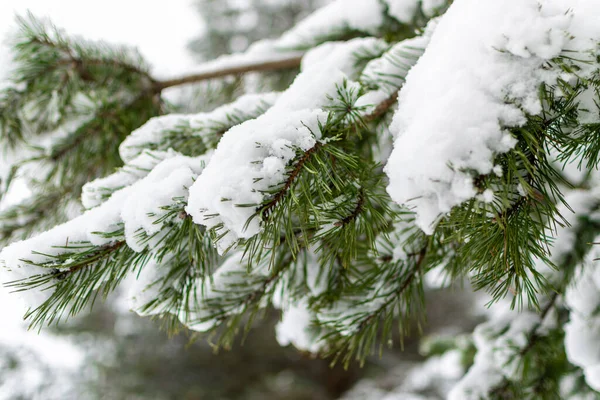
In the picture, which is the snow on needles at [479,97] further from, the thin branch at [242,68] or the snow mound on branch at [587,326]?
the thin branch at [242,68]

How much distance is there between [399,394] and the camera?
4.82m

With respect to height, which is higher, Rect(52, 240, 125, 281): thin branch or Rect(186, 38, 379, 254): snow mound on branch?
Rect(186, 38, 379, 254): snow mound on branch

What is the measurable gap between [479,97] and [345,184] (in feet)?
0.95

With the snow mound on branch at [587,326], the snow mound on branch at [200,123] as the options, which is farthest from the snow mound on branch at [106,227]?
the snow mound on branch at [587,326]

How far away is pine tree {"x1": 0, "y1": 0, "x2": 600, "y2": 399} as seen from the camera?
2.02 ft

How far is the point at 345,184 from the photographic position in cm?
79

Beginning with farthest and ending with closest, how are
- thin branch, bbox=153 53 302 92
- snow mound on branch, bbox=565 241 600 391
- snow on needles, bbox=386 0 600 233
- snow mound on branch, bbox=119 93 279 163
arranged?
thin branch, bbox=153 53 302 92
snow mound on branch, bbox=565 241 600 391
snow mound on branch, bbox=119 93 279 163
snow on needles, bbox=386 0 600 233

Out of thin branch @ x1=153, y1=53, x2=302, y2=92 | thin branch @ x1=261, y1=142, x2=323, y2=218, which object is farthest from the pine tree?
thin branch @ x1=153, y1=53, x2=302, y2=92

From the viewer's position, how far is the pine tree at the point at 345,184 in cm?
61

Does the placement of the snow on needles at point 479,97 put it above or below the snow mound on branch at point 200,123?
above

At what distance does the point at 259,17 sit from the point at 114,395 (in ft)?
21.0

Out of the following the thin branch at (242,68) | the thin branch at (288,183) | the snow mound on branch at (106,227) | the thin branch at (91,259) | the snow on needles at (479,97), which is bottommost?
the thin branch at (242,68)

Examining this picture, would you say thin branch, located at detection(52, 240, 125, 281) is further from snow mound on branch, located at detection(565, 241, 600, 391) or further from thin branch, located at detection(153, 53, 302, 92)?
snow mound on branch, located at detection(565, 241, 600, 391)

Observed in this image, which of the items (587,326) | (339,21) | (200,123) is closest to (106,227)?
(200,123)
